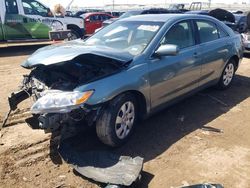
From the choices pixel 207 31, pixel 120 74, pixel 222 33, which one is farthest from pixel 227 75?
pixel 120 74

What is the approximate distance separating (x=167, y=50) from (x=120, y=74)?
81cm

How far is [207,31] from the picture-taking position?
19.3 ft

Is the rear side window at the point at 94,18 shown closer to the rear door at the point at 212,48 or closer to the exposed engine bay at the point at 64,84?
the rear door at the point at 212,48

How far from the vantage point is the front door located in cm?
450

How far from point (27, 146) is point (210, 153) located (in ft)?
7.97

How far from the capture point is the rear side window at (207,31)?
18.5 ft

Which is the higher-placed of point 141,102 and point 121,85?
point 121,85

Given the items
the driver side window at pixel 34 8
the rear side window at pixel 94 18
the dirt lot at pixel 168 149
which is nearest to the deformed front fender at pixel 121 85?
the dirt lot at pixel 168 149

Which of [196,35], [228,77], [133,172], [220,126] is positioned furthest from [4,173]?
[228,77]

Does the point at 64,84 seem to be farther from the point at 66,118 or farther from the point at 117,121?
the point at 117,121

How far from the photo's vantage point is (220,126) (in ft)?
16.3

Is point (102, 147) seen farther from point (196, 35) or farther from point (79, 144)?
point (196, 35)

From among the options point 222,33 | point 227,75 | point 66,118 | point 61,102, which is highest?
point 222,33

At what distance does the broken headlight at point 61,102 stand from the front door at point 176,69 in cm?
114
